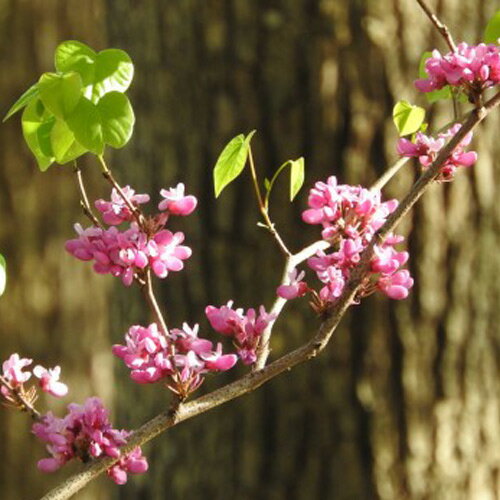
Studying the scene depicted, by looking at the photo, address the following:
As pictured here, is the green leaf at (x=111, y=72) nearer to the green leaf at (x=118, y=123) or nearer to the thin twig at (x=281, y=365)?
the green leaf at (x=118, y=123)

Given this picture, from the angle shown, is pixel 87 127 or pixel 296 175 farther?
pixel 296 175

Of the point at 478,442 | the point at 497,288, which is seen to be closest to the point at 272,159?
the point at 497,288

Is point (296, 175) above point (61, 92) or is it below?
below

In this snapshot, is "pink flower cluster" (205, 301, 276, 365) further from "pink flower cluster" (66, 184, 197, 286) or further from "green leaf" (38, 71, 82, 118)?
"green leaf" (38, 71, 82, 118)

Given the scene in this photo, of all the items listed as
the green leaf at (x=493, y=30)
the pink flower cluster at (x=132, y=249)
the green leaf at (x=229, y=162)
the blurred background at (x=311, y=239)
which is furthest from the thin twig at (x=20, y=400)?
the blurred background at (x=311, y=239)

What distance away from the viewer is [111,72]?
79cm

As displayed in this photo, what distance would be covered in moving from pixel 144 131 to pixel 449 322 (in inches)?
28.1

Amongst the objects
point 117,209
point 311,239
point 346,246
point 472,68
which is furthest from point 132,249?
point 311,239

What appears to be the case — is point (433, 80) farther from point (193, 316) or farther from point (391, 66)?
point (193, 316)

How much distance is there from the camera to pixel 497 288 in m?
1.93

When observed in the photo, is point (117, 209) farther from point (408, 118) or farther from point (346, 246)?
point (408, 118)

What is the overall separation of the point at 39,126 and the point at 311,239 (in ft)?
3.60

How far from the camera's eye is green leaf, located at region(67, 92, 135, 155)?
74 cm

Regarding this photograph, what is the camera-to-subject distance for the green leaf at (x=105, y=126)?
74 cm
